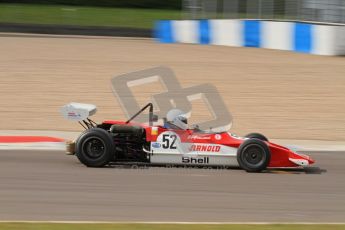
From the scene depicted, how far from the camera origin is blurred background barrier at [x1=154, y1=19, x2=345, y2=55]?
23.3m

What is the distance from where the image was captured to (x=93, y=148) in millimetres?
9422

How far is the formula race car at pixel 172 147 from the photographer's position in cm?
938

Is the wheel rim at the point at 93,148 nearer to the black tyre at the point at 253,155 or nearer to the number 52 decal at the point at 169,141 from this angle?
the number 52 decal at the point at 169,141

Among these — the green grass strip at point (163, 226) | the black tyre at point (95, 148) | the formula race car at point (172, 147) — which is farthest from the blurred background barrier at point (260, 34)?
the green grass strip at point (163, 226)

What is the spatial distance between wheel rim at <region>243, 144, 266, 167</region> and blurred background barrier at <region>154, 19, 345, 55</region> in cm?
1418

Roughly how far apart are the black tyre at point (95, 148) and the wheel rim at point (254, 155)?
163 centimetres

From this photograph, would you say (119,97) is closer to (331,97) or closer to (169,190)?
(331,97)

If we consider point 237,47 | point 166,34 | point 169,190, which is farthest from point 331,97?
point 166,34

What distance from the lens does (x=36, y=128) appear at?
12867 mm

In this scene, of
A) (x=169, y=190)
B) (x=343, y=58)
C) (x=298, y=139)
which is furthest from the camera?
(x=343, y=58)

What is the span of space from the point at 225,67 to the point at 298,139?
8.09 m

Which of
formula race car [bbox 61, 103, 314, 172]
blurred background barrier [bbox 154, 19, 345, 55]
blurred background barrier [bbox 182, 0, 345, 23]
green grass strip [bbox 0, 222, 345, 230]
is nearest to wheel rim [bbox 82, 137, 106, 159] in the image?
formula race car [bbox 61, 103, 314, 172]

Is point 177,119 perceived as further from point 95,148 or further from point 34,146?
point 34,146

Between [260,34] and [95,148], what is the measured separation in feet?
60.7
